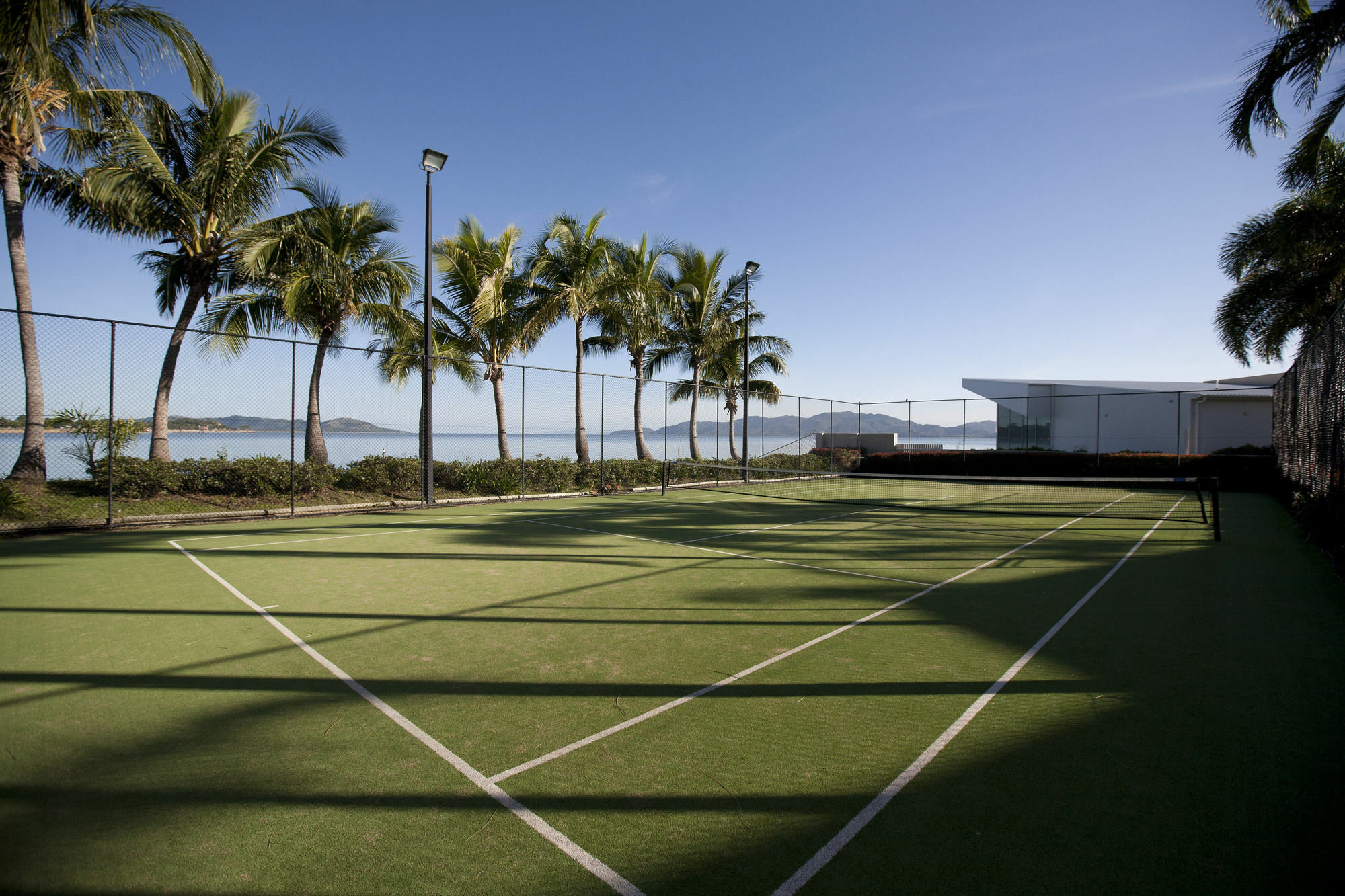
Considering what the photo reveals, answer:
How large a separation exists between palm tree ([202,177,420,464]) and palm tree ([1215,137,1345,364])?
853 inches

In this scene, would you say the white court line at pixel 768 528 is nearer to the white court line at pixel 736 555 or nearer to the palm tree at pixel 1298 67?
the white court line at pixel 736 555

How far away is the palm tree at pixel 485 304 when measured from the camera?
2100 centimetres

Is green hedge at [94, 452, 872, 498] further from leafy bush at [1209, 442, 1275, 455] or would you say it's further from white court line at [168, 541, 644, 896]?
leafy bush at [1209, 442, 1275, 455]

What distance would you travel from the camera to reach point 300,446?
1546 cm

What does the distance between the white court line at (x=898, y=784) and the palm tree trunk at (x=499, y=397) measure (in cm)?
1802

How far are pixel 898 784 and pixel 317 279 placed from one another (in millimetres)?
18296

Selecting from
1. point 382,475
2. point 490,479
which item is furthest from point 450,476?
point 382,475

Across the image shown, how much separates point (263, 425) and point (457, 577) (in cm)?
915

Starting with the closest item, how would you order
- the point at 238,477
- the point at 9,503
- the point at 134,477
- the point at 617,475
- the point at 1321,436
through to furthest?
the point at 1321,436
the point at 9,503
the point at 134,477
the point at 238,477
the point at 617,475

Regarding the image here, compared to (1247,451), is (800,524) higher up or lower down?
lower down

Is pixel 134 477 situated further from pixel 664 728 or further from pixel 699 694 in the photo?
pixel 664 728

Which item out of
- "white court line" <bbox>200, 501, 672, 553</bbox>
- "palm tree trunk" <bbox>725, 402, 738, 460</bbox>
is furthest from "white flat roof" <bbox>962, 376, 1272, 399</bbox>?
"white court line" <bbox>200, 501, 672, 553</bbox>

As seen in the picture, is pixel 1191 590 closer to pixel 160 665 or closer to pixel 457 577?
pixel 457 577

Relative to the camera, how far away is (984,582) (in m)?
7.70
